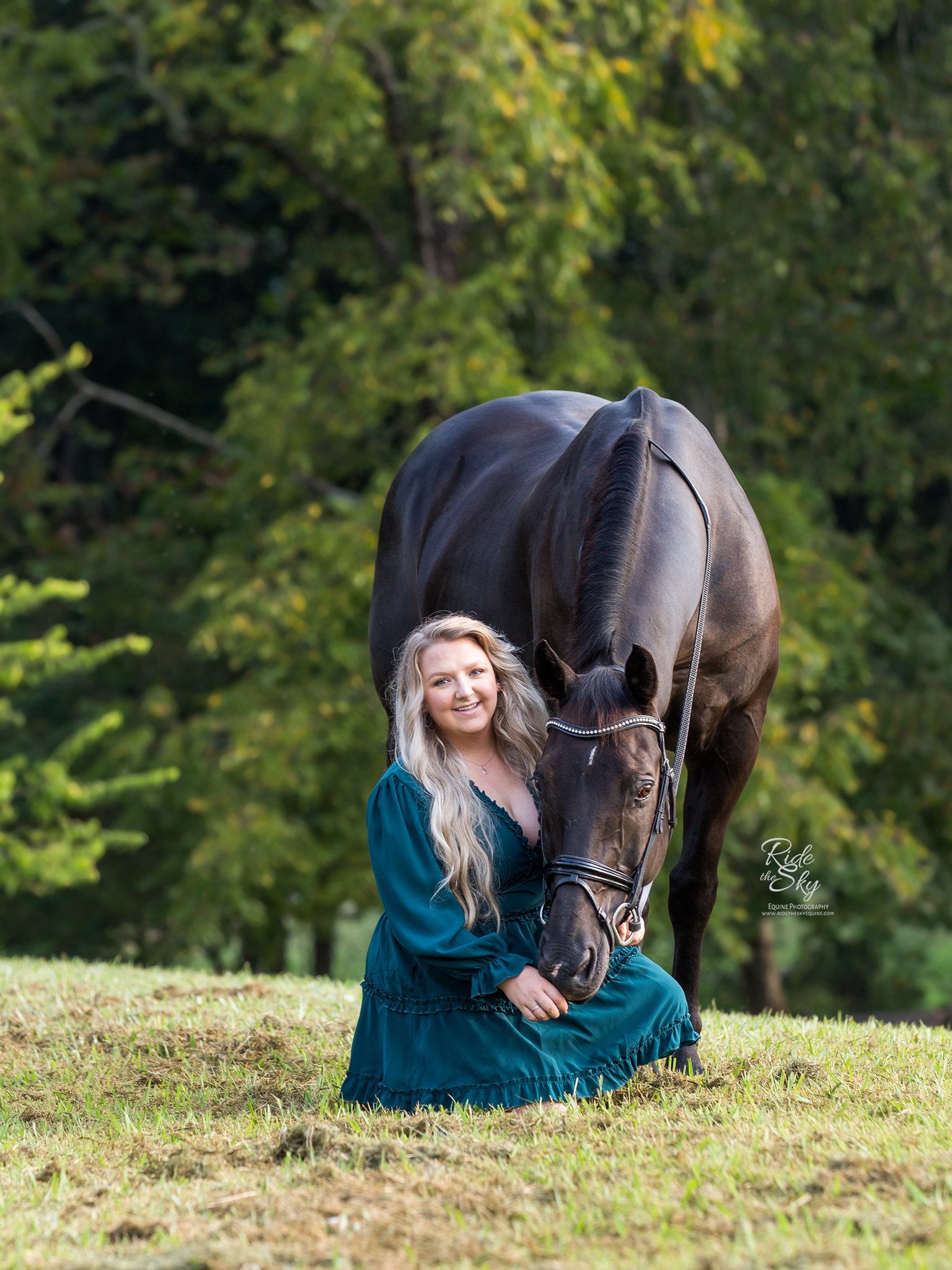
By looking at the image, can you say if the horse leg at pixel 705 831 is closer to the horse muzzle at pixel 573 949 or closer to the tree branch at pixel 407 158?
the horse muzzle at pixel 573 949

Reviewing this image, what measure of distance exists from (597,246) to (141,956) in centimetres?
771

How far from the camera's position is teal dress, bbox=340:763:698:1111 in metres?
3.52

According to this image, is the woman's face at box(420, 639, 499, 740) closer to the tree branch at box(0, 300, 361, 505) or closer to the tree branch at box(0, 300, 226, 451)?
the tree branch at box(0, 300, 361, 505)

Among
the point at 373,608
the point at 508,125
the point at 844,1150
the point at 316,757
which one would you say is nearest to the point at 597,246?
the point at 508,125

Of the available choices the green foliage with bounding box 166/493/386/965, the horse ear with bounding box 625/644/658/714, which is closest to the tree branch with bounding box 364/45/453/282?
the green foliage with bounding box 166/493/386/965

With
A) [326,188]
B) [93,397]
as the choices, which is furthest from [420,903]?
[93,397]

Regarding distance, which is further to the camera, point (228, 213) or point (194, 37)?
point (228, 213)

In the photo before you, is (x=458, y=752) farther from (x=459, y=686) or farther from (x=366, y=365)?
(x=366, y=365)

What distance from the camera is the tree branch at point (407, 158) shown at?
10.9m

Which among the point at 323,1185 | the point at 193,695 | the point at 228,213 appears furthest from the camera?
the point at 228,213

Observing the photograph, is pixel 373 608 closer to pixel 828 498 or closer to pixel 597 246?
pixel 597 246

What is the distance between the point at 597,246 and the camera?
12.1 metres

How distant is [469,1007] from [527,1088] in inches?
9.8

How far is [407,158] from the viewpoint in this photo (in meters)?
11.1
